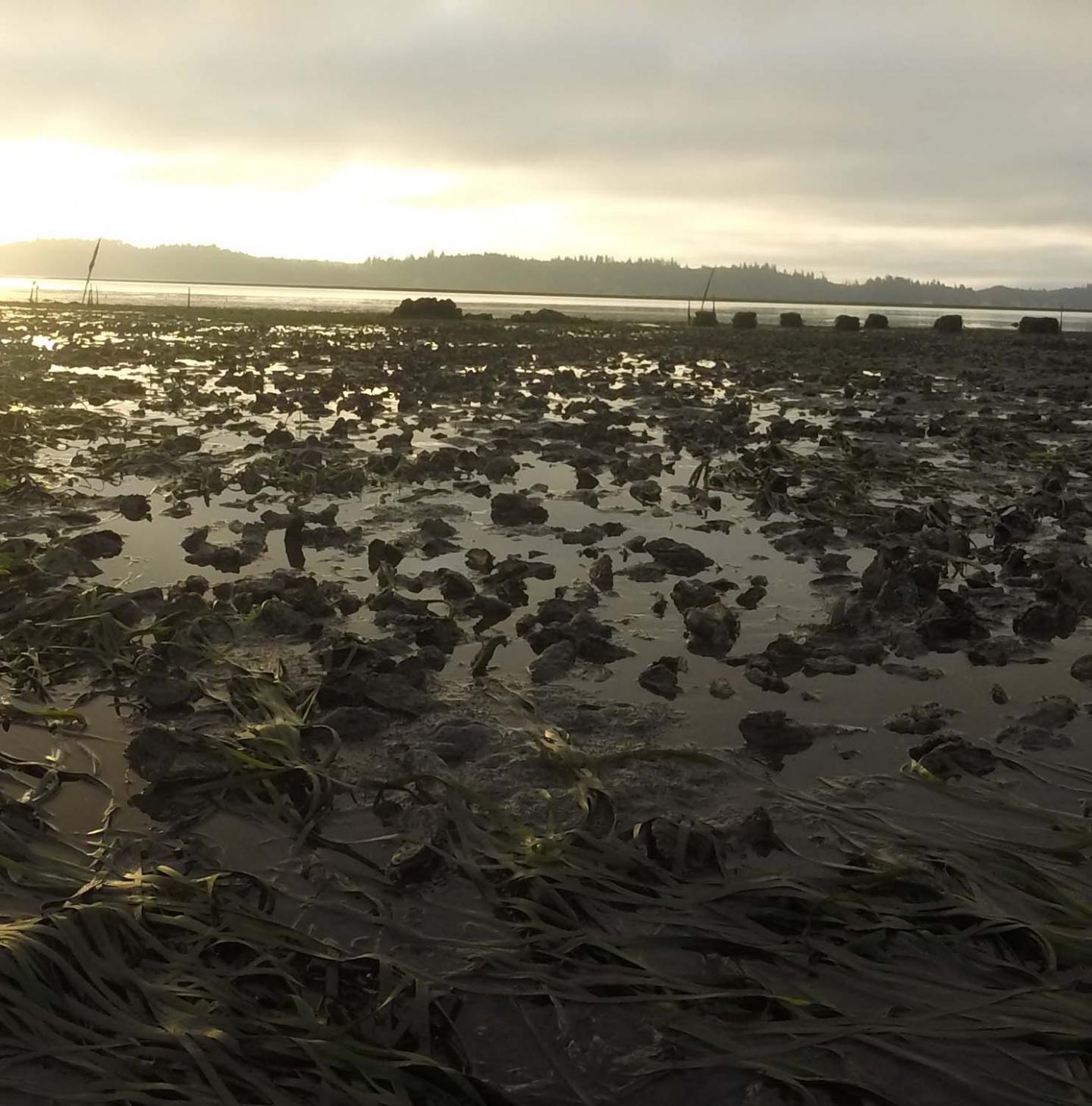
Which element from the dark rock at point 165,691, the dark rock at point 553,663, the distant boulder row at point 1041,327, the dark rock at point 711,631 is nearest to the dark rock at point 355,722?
the dark rock at point 165,691

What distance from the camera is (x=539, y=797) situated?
3498mm

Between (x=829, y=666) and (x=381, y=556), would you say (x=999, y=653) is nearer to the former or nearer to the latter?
(x=829, y=666)

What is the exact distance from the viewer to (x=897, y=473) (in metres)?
10.3

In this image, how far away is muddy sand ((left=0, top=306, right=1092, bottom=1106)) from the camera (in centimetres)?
227

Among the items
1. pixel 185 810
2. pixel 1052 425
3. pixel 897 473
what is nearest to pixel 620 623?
pixel 185 810

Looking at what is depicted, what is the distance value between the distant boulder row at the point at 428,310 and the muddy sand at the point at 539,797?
4819 cm

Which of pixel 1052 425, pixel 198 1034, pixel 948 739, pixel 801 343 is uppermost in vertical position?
pixel 801 343

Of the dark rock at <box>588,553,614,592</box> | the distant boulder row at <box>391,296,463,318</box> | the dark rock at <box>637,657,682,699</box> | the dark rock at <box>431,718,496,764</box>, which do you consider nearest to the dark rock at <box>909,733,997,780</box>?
the dark rock at <box>637,657,682,699</box>

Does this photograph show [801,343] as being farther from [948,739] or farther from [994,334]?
[948,739]

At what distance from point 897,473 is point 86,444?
33.2 feet

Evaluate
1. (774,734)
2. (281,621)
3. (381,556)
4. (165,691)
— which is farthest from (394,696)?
(381,556)

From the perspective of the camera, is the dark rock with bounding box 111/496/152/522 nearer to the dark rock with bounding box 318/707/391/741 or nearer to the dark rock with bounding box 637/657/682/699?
the dark rock with bounding box 318/707/391/741

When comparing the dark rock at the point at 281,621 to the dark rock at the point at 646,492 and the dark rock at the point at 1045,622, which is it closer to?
the dark rock at the point at 1045,622

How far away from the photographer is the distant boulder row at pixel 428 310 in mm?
54781
